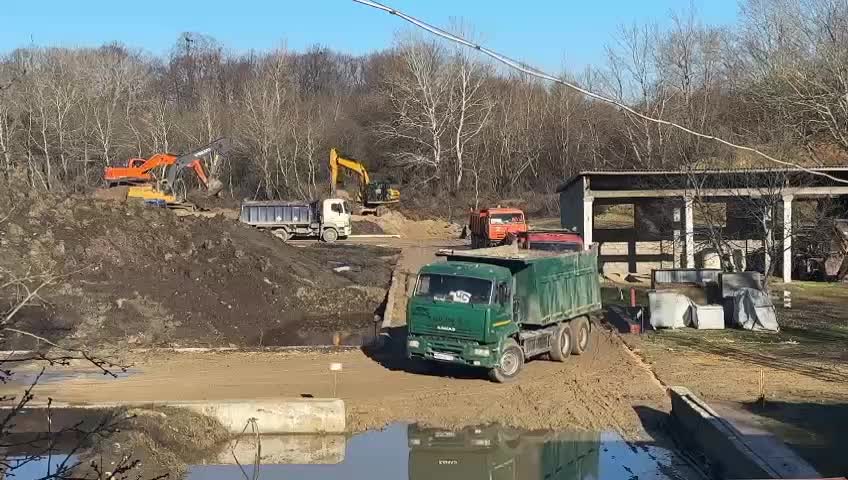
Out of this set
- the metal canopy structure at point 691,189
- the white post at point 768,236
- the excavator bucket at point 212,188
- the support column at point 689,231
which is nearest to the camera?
the white post at point 768,236

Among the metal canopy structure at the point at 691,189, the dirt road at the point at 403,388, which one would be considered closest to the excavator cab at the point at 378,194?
the metal canopy structure at the point at 691,189

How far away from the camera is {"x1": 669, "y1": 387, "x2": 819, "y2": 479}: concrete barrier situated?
33.1ft

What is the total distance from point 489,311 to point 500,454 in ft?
13.3

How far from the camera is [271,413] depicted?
45.3 ft

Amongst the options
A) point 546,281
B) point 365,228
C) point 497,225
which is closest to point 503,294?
point 546,281

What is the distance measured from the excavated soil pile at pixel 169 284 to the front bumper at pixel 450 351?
6492mm

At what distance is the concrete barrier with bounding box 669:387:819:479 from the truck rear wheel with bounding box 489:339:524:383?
376 centimetres

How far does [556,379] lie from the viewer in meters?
17.1

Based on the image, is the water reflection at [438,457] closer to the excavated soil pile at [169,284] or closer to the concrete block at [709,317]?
the excavated soil pile at [169,284]

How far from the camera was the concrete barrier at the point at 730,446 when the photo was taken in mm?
10078

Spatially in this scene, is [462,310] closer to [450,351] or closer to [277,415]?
[450,351]

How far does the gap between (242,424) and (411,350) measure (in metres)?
4.29

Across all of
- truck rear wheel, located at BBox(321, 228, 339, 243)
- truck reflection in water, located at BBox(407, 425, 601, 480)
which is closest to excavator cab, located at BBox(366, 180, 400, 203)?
truck rear wheel, located at BBox(321, 228, 339, 243)

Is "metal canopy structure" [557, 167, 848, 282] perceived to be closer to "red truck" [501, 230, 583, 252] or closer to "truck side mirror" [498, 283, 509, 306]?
"red truck" [501, 230, 583, 252]
